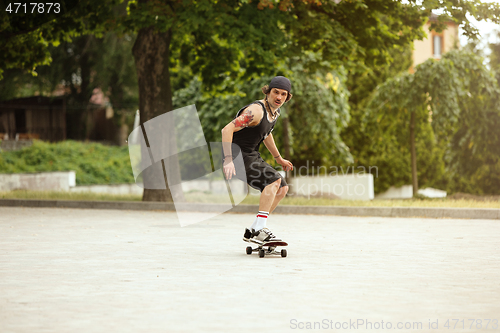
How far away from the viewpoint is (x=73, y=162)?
31969 mm

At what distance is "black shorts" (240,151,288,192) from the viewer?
279 inches

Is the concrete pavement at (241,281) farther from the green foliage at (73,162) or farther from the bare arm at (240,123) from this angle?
the green foliage at (73,162)

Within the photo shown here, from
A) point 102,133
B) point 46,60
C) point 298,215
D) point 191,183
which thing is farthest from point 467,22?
point 102,133

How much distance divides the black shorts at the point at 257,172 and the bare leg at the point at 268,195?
41mm

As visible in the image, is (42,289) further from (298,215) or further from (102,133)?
(102,133)

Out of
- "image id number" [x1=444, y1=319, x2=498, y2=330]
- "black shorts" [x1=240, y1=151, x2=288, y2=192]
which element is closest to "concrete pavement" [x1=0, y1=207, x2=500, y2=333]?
"image id number" [x1=444, y1=319, x2=498, y2=330]

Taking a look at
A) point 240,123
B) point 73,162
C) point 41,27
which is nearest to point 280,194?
point 240,123

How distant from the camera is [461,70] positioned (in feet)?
69.5

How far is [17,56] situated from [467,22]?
12062 millimetres

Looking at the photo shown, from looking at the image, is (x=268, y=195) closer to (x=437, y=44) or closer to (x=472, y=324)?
(x=472, y=324)

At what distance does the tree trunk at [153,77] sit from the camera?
1617 centimetres

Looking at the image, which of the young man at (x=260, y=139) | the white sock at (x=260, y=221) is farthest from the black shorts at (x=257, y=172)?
the white sock at (x=260, y=221)

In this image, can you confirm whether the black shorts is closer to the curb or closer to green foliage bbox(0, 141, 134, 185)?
the curb

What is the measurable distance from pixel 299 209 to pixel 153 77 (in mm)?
5100
